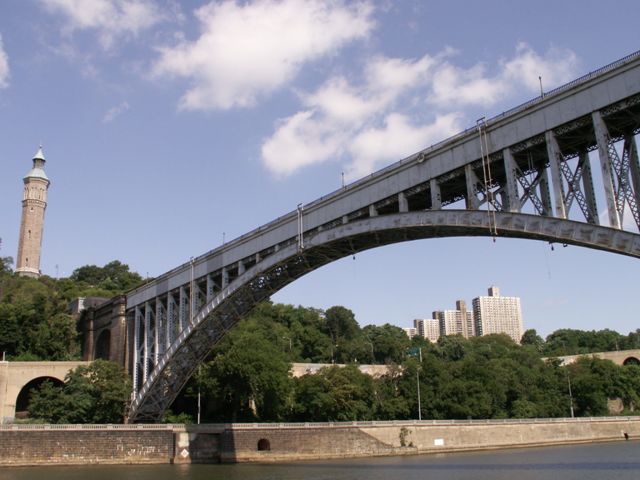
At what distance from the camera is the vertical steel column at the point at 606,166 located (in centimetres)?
2004

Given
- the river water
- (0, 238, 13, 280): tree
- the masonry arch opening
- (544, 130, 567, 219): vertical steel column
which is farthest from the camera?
(0, 238, 13, 280): tree

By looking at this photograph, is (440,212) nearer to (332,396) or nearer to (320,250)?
(320,250)

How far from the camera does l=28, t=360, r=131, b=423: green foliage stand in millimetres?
48406

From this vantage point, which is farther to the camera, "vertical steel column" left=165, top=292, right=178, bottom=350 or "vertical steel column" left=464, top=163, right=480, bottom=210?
"vertical steel column" left=165, top=292, right=178, bottom=350

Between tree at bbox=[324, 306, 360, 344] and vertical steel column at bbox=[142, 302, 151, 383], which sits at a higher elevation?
tree at bbox=[324, 306, 360, 344]

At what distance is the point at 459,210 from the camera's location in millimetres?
25672

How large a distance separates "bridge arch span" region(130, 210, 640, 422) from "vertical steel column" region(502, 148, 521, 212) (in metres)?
0.38

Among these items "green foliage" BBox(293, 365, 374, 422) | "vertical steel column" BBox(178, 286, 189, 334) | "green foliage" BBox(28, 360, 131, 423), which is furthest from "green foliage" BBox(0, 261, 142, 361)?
"green foliage" BBox(293, 365, 374, 422)

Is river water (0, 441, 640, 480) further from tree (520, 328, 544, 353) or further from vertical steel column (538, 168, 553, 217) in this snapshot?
tree (520, 328, 544, 353)

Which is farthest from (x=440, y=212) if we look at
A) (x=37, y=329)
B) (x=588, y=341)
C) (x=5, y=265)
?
(x=588, y=341)

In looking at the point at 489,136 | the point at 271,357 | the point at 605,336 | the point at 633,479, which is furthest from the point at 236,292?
the point at 605,336

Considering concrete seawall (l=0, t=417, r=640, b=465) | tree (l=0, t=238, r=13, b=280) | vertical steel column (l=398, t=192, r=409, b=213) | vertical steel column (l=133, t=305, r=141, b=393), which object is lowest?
concrete seawall (l=0, t=417, r=640, b=465)

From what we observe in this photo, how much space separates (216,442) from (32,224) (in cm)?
6595

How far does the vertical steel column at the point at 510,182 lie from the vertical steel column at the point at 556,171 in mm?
1533
